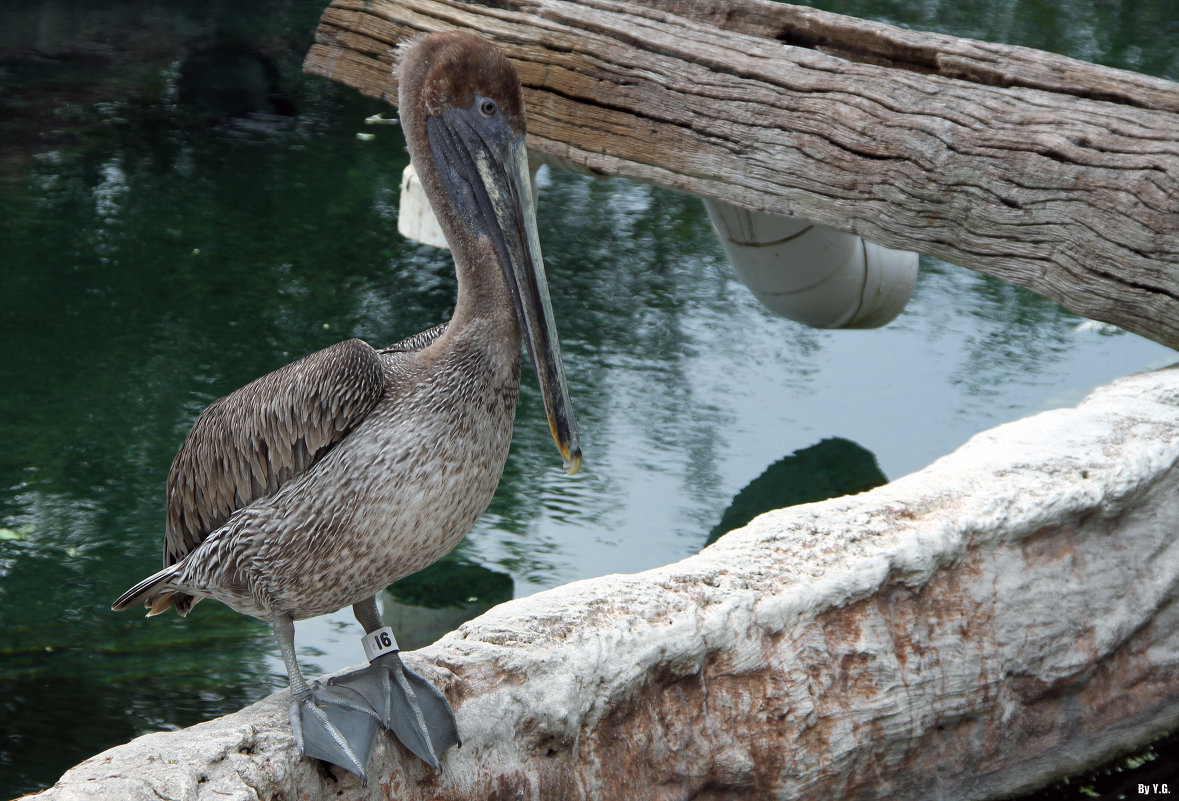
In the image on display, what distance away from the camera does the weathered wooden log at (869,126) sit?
9.98ft

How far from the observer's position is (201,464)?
7.09 feet

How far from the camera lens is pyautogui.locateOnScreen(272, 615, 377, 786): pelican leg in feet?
6.37

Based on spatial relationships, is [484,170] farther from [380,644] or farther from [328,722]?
[328,722]

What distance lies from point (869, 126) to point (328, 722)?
2.21 meters

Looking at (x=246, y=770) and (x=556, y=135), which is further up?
(x=556, y=135)

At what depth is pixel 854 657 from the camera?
2471mm

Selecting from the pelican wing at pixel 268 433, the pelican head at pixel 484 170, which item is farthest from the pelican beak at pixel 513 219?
the pelican wing at pixel 268 433

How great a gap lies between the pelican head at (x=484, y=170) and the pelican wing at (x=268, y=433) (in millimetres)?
261

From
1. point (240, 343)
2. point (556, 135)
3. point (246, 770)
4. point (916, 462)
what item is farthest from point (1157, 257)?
point (240, 343)

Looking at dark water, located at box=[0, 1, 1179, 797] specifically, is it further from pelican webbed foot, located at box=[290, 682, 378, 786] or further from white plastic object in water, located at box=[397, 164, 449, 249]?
pelican webbed foot, located at box=[290, 682, 378, 786]

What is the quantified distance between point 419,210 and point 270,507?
2.77 metres

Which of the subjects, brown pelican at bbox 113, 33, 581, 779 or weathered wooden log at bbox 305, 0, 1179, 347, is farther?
weathered wooden log at bbox 305, 0, 1179, 347

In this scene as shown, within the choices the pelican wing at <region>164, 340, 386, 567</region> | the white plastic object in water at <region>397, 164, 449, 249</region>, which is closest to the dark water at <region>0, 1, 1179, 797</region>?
the white plastic object in water at <region>397, 164, 449, 249</region>

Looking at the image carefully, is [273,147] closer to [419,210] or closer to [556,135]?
[419,210]
